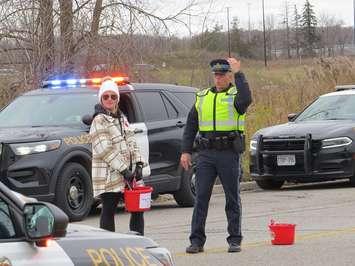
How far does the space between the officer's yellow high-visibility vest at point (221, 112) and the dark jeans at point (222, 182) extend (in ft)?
0.79

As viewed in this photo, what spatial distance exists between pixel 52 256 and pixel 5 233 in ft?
0.74

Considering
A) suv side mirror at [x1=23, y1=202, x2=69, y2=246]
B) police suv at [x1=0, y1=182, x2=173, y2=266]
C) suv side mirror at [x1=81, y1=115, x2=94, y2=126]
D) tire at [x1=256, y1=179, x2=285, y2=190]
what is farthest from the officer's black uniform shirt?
tire at [x1=256, y1=179, x2=285, y2=190]

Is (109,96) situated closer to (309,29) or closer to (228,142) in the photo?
(228,142)

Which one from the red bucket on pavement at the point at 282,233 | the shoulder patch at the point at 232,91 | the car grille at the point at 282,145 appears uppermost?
the shoulder patch at the point at 232,91

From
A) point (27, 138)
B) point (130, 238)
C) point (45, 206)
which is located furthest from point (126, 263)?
point (27, 138)

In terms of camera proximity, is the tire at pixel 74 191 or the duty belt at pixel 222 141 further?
the tire at pixel 74 191

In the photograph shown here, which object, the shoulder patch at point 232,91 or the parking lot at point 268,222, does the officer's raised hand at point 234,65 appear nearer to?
the shoulder patch at point 232,91

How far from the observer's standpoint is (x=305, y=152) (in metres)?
14.7

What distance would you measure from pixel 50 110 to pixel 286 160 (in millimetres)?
4599

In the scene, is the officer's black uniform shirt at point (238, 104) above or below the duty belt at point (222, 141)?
above

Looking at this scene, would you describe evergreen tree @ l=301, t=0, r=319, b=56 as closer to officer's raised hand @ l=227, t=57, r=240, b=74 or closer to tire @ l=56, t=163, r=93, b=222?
tire @ l=56, t=163, r=93, b=222

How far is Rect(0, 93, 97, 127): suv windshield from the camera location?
11773 millimetres

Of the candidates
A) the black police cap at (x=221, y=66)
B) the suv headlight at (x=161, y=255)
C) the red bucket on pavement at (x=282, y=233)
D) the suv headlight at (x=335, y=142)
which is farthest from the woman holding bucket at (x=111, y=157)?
the suv headlight at (x=335, y=142)

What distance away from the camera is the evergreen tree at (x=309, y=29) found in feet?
264
